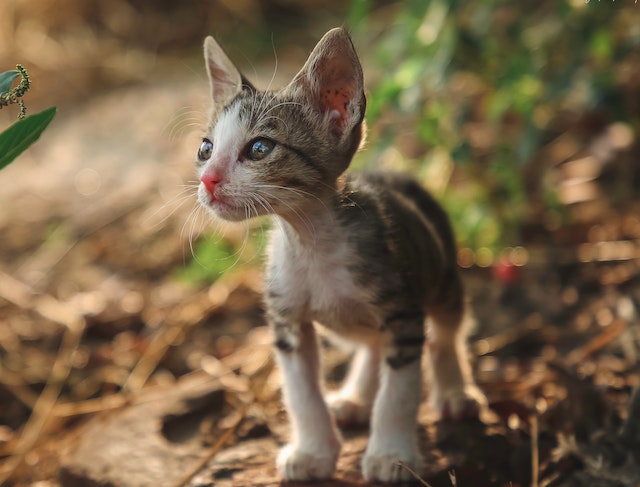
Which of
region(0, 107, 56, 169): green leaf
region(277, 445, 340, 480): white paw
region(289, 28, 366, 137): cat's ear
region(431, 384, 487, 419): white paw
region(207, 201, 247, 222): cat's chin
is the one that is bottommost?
region(431, 384, 487, 419): white paw

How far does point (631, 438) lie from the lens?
2.57 metres

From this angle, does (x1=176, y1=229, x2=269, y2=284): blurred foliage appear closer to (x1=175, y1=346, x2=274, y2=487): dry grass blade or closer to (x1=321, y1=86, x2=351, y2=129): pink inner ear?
(x1=175, y1=346, x2=274, y2=487): dry grass blade

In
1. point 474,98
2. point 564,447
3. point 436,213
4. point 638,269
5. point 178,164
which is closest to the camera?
point 564,447

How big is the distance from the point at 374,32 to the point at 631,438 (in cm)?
471

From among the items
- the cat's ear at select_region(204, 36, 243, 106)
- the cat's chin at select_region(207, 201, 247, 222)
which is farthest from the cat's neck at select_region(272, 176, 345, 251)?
the cat's ear at select_region(204, 36, 243, 106)

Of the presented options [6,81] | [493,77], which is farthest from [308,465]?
[493,77]

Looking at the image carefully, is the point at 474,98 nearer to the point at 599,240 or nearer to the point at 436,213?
the point at 599,240

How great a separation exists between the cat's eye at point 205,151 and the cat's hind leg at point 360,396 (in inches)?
34.5

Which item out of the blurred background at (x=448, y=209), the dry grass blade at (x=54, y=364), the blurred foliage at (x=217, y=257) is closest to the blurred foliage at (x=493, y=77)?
the blurred background at (x=448, y=209)

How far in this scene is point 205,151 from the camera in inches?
98.2

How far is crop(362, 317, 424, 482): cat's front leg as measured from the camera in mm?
2451

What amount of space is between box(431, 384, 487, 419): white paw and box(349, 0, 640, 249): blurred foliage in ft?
3.44

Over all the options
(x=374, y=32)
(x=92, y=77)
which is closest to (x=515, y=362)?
(x=374, y=32)

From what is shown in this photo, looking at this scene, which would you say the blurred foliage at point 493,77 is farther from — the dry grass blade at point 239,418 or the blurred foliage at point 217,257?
the dry grass blade at point 239,418
